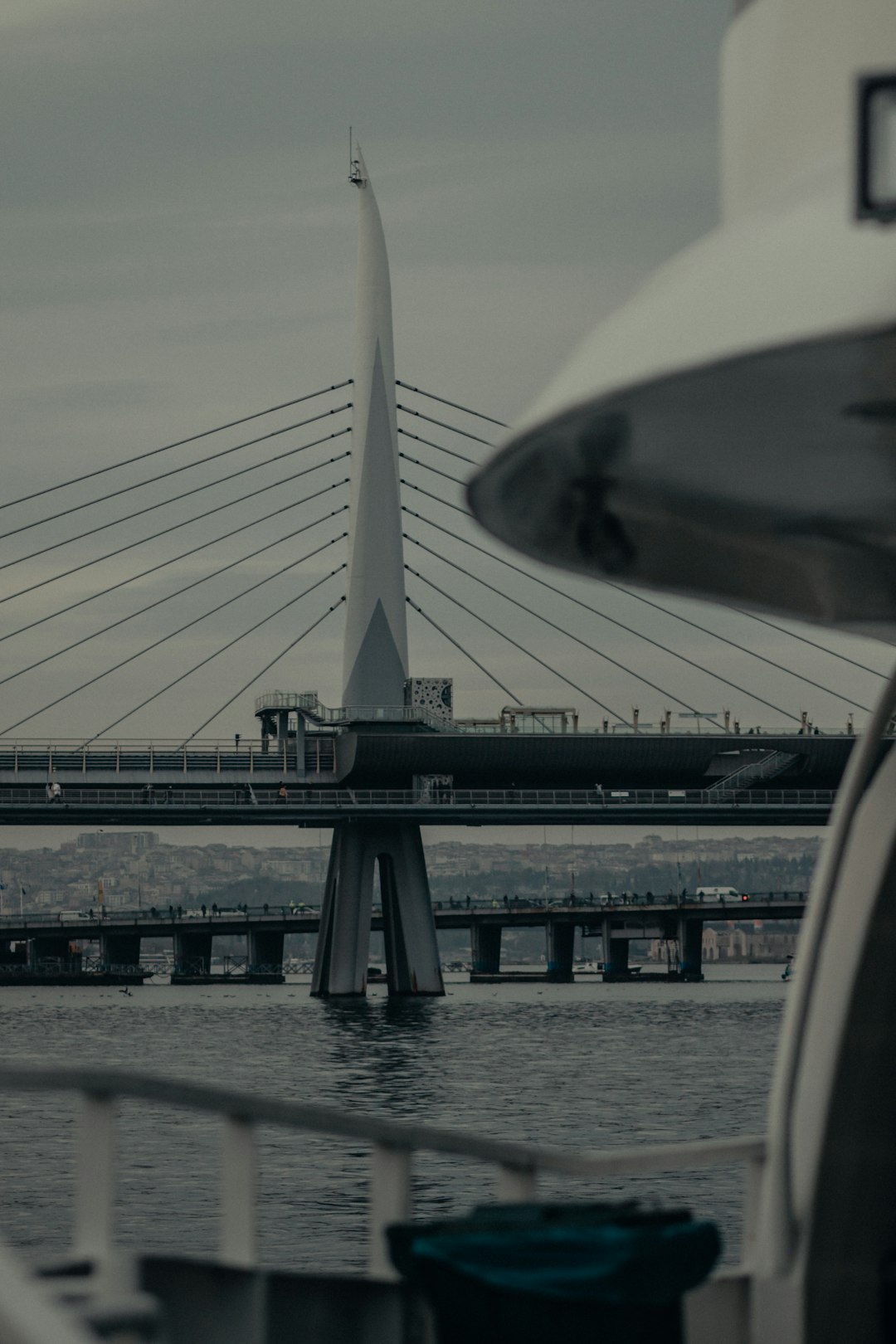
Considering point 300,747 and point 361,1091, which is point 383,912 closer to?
point 300,747

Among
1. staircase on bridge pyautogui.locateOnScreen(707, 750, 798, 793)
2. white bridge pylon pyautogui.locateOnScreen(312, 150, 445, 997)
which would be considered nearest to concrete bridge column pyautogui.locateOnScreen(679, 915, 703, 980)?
staircase on bridge pyautogui.locateOnScreen(707, 750, 798, 793)

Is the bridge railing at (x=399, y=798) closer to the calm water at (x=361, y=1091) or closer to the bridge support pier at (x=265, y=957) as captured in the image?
the calm water at (x=361, y=1091)

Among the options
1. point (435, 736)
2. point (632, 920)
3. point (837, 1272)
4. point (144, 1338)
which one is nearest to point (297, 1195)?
point (837, 1272)

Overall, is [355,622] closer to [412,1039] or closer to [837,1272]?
[412,1039]

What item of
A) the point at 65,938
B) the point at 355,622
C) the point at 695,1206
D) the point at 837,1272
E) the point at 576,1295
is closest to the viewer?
the point at 576,1295

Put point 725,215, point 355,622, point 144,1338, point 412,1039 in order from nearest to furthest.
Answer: point 144,1338 < point 725,215 < point 412,1039 < point 355,622

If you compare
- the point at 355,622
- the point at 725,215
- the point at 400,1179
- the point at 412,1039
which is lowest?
the point at 412,1039

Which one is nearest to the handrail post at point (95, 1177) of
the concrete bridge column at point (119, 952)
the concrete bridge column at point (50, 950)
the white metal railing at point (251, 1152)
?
the white metal railing at point (251, 1152)

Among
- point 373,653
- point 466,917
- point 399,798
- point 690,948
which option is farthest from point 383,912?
point 690,948

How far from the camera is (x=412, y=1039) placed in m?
72.8

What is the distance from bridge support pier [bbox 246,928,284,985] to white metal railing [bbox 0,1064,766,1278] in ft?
597

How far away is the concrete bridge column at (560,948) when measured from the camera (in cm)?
18912

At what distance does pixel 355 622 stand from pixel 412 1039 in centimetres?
2679

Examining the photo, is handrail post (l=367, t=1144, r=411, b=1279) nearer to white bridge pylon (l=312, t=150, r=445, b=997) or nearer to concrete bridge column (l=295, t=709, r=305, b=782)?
white bridge pylon (l=312, t=150, r=445, b=997)
